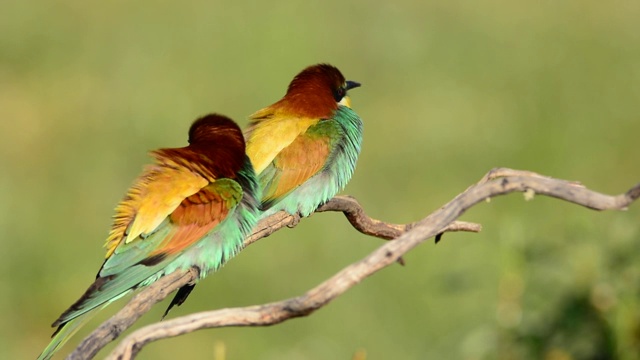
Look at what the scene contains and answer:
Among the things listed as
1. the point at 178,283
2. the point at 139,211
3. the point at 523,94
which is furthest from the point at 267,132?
the point at 523,94

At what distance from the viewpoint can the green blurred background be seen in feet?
14.2

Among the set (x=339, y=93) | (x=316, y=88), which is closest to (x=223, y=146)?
(x=316, y=88)

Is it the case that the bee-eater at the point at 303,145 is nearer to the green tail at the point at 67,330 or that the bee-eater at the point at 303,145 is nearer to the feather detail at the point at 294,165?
the feather detail at the point at 294,165

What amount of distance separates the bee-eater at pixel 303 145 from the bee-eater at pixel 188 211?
47 centimetres

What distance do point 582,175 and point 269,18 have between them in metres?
1.69

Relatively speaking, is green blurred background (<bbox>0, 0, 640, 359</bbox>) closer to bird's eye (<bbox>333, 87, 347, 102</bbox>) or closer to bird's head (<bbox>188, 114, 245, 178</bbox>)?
bird's eye (<bbox>333, 87, 347, 102</bbox>)

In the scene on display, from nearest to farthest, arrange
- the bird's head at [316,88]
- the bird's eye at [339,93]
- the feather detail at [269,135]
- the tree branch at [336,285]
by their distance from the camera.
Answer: the tree branch at [336,285]
the feather detail at [269,135]
the bird's head at [316,88]
the bird's eye at [339,93]

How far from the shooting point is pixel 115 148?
5148 millimetres

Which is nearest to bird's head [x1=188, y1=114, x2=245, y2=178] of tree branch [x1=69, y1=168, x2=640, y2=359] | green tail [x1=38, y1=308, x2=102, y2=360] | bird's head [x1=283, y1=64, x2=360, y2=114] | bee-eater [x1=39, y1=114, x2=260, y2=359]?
bee-eater [x1=39, y1=114, x2=260, y2=359]

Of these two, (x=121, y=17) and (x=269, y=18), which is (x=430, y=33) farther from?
(x=121, y=17)

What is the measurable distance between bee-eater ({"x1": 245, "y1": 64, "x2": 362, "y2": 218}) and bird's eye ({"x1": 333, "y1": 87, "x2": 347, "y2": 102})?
2 cm

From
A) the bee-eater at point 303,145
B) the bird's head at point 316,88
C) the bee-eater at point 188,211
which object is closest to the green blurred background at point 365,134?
the bee-eater at point 303,145

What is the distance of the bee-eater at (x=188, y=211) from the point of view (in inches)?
75.4

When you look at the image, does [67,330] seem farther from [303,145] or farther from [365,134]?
[365,134]
